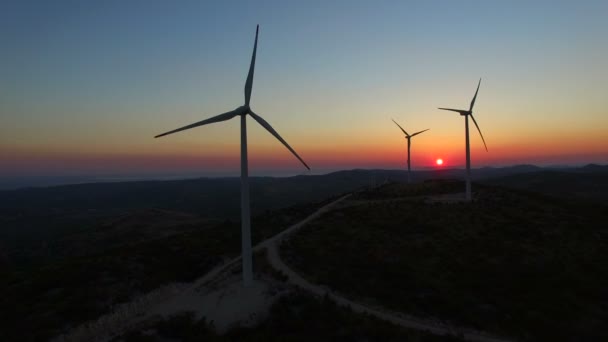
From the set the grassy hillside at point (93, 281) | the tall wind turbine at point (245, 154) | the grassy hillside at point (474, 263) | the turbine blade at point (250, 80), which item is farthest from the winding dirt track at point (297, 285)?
the turbine blade at point (250, 80)

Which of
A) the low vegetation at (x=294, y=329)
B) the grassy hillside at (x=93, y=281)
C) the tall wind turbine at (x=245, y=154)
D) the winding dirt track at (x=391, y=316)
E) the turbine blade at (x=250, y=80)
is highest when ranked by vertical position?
the turbine blade at (x=250, y=80)

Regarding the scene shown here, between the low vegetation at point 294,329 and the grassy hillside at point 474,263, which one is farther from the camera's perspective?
the grassy hillside at point 474,263

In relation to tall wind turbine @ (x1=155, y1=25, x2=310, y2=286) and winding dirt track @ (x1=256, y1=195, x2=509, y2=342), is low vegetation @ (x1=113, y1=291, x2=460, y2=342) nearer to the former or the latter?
winding dirt track @ (x1=256, y1=195, x2=509, y2=342)

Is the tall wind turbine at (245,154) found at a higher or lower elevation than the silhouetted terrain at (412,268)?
higher

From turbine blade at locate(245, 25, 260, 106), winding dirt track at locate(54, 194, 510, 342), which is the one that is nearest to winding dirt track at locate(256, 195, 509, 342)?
winding dirt track at locate(54, 194, 510, 342)

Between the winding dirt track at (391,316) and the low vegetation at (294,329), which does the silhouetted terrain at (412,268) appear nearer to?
the low vegetation at (294,329)

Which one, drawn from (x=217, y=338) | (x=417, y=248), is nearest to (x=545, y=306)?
(x=417, y=248)

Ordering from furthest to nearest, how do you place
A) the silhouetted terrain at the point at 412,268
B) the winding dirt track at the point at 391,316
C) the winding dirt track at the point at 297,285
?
1. the silhouetted terrain at the point at 412,268
2. the winding dirt track at the point at 391,316
3. the winding dirt track at the point at 297,285

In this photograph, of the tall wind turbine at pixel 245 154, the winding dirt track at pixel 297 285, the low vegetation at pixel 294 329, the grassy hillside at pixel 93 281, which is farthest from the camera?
the tall wind turbine at pixel 245 154

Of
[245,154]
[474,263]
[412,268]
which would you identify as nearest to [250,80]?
[245,154]

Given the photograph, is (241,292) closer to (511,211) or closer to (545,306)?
(545,306)
